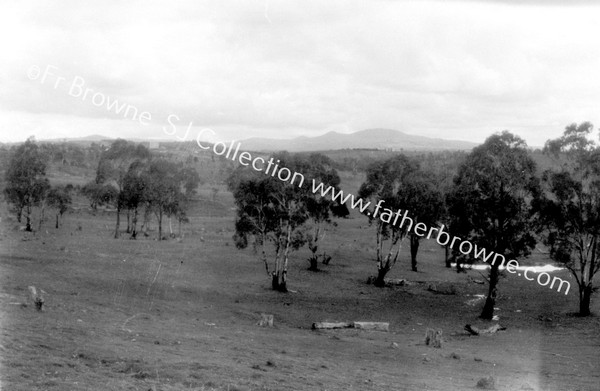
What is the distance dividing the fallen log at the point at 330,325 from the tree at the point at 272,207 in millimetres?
10407

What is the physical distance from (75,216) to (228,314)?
61560mm

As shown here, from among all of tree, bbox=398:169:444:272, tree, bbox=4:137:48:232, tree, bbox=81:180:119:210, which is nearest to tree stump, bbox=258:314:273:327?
tree, bbox=398:169:444:272

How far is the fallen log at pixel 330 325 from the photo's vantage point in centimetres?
2898

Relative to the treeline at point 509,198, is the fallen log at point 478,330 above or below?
below

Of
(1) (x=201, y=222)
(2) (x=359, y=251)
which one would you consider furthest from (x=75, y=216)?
(2) (x=359, y=251)

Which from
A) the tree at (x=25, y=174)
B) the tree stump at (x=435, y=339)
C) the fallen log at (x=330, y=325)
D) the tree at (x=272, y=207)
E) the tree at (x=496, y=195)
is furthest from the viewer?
the tree at (x=25, y=174)

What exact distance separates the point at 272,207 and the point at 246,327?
14.2 meters

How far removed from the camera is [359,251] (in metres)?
61.3

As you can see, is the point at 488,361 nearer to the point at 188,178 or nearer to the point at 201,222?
the point at 188,178

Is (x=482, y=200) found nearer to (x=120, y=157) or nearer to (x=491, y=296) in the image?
(x=491, y=296)

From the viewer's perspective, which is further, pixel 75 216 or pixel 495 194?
pixel 75 216

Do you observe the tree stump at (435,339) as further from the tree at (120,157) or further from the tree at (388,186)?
the tree at (120,157)

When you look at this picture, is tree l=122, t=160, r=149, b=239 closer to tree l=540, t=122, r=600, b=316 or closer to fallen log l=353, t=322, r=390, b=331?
fallen log l=353, t=322, r=390, b=331

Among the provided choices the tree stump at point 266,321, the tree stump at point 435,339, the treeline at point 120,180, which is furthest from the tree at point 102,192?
the tree stump at point 435,339
